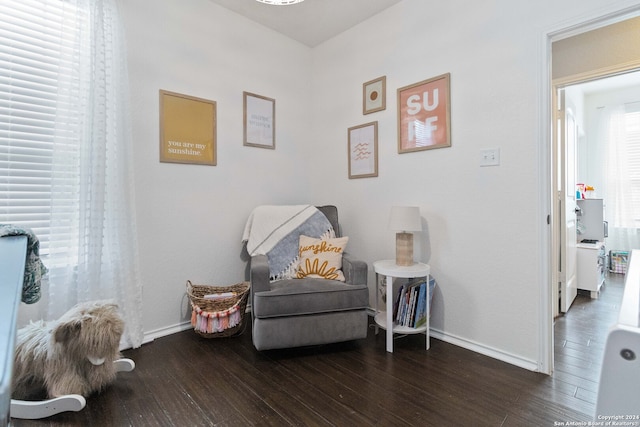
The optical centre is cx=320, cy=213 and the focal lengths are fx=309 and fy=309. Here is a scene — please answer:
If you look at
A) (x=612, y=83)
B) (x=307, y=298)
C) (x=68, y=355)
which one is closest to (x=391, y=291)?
(x=307, y=298)

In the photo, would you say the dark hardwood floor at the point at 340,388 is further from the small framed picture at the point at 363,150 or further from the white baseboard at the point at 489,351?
the small framed picture at the point at 363,150

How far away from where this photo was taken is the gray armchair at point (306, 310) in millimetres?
1915

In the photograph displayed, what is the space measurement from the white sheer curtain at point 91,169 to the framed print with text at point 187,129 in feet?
0.91

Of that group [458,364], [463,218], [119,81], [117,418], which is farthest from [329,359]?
[119,81]

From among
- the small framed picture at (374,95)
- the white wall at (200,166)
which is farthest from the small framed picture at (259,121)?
the small framed picture at (374,95)

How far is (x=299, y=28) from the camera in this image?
290 centimetres

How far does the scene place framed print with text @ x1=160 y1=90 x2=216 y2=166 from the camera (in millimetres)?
2303

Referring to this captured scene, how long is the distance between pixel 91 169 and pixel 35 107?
1.47ft

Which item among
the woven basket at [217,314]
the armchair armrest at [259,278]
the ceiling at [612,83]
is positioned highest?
the ceiling at [612,83]

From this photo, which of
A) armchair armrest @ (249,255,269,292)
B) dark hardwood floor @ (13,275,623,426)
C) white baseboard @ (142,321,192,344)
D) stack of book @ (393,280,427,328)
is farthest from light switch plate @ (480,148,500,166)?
white baseboard @ (142,321,192,344)

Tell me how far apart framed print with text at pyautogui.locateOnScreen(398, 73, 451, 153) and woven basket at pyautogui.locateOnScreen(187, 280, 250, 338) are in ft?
5.69

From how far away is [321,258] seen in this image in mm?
2389

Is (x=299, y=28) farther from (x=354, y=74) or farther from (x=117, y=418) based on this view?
(x=117, y=418)

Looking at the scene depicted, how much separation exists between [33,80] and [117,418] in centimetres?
193
